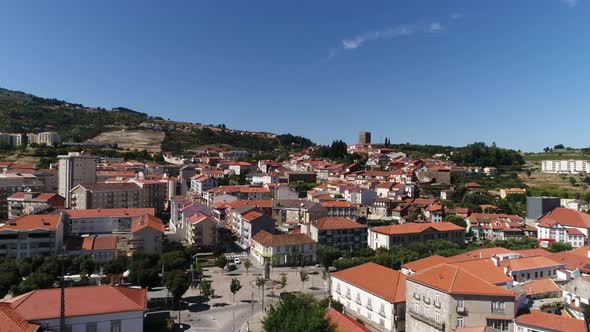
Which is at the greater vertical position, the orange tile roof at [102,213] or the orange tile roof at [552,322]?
the orange tile roof at [102,213]

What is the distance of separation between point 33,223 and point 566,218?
181 feet

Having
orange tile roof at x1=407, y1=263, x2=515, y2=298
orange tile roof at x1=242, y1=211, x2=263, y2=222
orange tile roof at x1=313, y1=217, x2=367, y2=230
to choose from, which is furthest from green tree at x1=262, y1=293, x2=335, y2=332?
orange tile roof at x1=242, y1=211, x2=263, y2=222

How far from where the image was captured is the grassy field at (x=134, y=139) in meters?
112

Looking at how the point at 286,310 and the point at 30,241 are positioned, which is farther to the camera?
the point at 30,241

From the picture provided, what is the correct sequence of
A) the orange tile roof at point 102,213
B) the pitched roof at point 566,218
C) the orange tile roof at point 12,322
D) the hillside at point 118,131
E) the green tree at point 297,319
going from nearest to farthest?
1. the orange tile roof at point 12,322
2. the green tree at point 297,319
3. the orange tile roof at point 102,213
4. the pitched roof at point 566,218
5. the hillside at point 118,131

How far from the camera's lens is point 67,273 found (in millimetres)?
30891

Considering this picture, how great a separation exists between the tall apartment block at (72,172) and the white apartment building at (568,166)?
10136 centimetres

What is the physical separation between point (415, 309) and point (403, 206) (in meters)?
36.0

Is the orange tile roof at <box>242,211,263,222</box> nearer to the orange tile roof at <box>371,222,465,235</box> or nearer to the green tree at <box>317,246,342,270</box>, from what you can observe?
the green tree at <box>317,246,342,270</box>

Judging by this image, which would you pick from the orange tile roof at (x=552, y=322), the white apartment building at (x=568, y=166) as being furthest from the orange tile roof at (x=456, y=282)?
the white apartment building at (x=568, y=166)

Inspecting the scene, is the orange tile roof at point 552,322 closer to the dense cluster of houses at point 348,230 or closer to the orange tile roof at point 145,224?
the dense cluster of houses at point 348,230

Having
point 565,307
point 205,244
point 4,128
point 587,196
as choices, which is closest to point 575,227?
point 587,196

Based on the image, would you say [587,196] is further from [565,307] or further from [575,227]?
[565,307]

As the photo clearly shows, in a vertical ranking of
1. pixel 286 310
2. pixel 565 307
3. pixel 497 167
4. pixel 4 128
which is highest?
pixel 4 128
